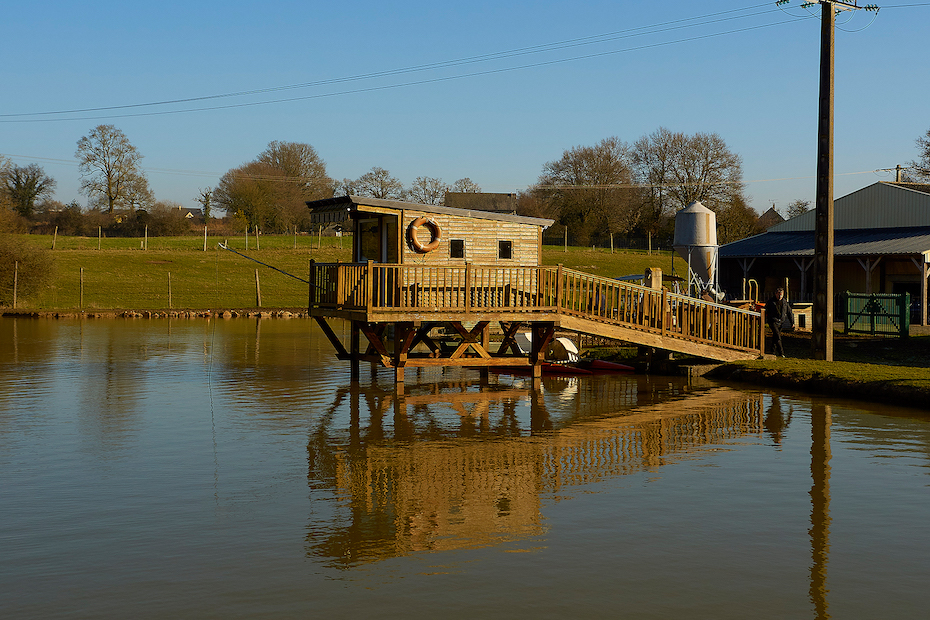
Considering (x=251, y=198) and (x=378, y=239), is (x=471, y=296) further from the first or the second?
(x=251, y=198)

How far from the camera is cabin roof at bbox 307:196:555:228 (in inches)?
790

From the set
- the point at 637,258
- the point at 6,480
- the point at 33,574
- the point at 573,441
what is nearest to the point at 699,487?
the point at 573,441

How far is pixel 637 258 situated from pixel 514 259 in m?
58.4

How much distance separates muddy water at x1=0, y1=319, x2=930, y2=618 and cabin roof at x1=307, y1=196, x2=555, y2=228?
4377mm

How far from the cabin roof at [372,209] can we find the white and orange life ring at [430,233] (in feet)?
0.91

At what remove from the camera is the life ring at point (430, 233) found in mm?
20578

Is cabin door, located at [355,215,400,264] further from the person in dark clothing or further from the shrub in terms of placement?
the shrub

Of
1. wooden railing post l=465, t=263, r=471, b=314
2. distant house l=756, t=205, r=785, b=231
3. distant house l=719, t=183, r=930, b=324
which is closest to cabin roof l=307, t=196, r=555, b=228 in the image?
wooden railing post l=465, t=263, r=471, b=314

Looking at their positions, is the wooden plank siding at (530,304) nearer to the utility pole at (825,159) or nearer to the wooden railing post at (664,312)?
the wooden railing post at (664,312)

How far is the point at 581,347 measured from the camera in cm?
2823

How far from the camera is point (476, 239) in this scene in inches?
853

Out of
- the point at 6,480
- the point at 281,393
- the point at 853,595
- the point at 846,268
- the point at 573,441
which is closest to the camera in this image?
the point at 853,595

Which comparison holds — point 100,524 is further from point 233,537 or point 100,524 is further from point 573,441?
point 573,441

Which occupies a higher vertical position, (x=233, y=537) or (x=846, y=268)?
(x=846, y=268)
